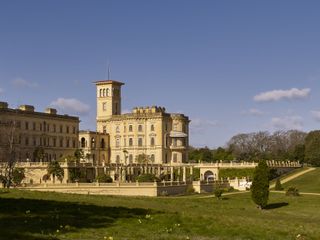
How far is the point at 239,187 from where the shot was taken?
82.6 metres

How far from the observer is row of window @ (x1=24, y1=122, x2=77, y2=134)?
99.7m

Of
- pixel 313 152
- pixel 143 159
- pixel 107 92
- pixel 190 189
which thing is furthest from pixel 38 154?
pixel 313 152

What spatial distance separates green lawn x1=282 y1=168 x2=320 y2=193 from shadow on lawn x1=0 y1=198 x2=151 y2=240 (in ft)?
166

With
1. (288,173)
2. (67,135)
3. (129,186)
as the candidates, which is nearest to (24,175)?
(129,186)

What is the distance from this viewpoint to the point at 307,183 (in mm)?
78312

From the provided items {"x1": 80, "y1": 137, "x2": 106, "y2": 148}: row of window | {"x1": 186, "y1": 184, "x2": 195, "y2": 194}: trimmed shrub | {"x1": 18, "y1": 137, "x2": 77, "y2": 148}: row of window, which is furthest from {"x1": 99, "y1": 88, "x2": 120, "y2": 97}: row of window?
{"x1": 186, "y1": 184, "x2": 195, "y2": 194}: trimmed shrub

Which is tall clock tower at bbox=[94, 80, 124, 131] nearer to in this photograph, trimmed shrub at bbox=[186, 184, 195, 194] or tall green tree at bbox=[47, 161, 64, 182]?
tall green tree at bbox=[47, 161, 64, 182]

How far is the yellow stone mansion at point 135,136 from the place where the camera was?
109 metres

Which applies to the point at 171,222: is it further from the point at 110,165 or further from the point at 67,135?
the point at 67,135

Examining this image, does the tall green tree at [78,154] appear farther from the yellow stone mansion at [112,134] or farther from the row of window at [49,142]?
the row of window at [49,142]

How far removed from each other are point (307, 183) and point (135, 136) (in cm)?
4092

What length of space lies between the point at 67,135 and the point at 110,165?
20.2m

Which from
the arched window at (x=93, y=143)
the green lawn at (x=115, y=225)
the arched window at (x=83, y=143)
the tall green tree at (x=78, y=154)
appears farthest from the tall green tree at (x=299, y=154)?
the green lawn at (x=115, y=225)

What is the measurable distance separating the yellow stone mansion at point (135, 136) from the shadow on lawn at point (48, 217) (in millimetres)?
83212
